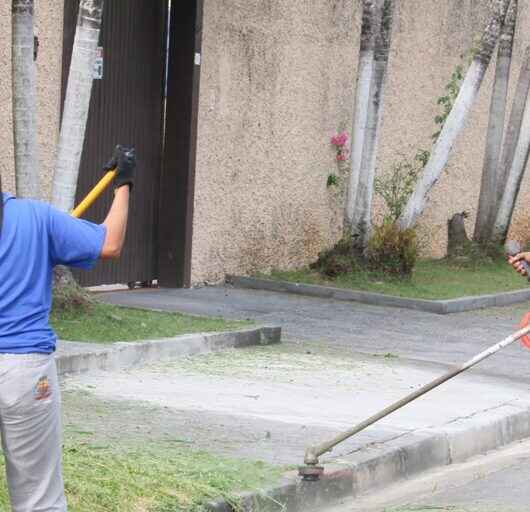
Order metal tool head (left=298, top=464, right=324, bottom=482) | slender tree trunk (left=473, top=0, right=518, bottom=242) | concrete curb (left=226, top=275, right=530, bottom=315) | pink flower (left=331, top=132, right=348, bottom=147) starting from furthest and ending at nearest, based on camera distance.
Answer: slender tree trunk (left=473, top=0, right=518, bottom=242)
pink flower (left=331, top=132, right=348, bottom=147)
concrete curb (left=226, top=275, right=530, bottom=315)
metal tool head (left=298, top=464, right=324, bottom=482)

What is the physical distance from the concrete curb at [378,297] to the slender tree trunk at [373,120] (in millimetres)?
961

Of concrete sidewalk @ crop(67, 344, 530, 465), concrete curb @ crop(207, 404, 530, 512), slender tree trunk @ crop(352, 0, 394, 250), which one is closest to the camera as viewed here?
concrete curb @ crop(207, 404, 530, 512)

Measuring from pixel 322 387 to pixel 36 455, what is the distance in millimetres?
5108

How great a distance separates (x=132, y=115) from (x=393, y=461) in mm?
7570

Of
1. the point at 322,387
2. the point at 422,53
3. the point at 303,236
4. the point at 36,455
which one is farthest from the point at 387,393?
the point at 422,53

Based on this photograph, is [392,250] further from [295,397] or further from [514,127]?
Result: [295,397]

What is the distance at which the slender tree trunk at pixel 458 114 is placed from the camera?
52.6 feet

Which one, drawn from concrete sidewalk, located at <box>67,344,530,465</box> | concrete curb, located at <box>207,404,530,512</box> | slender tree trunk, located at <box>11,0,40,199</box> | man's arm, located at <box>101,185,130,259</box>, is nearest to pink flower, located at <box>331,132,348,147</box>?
concrete sidewalk, located at <box>67,344,530,465</box>

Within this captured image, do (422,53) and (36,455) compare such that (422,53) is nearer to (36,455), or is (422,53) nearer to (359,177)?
(359,177)

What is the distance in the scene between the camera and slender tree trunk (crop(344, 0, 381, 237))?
1581 cm

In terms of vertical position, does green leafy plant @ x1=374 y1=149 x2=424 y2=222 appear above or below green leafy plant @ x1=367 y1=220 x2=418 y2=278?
above

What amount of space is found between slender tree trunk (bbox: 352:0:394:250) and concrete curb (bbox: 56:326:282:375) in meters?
4.24

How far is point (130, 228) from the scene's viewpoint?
14812 millimetres

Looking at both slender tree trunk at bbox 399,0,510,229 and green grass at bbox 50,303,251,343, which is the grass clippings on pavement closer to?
green grass at bbox 50,303,251,343
